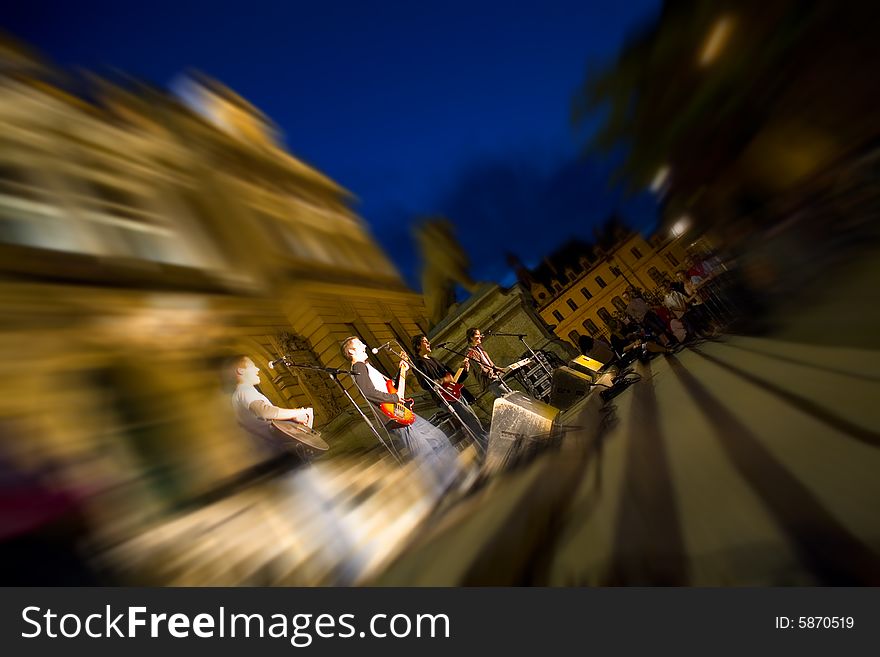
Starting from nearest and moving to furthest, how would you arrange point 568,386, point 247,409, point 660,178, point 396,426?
point 247,409
point 396,426
point 660,178
point 568,386

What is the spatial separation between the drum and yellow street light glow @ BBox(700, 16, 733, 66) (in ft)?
9.36

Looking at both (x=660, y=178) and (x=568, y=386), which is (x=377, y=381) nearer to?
(x=568, y=386)

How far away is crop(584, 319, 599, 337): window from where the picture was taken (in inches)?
152

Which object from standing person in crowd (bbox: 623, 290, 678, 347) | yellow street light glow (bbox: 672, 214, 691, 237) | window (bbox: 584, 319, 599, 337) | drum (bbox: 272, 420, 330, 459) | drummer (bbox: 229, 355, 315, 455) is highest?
drummer (bbox: 229, 355, 315, 455)

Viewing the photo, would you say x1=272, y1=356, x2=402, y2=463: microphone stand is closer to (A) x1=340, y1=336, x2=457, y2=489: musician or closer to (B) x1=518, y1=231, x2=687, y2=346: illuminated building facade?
(A) x1=340, y1=336, x2=457, y2=489: musician

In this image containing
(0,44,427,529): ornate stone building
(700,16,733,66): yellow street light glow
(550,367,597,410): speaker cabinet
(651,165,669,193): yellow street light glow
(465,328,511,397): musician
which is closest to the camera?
(0,44,427,529): ornate stone building

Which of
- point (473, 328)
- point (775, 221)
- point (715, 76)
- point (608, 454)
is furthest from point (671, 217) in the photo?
point (608, 454)

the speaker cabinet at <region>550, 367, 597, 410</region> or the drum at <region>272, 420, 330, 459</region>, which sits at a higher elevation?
the drum at <region>272, 420, 330, 459</region>

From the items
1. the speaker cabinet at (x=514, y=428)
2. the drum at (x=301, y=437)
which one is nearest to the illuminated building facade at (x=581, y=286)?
the speaker cabinet at (x=514, y=428)

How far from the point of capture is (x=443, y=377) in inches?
120

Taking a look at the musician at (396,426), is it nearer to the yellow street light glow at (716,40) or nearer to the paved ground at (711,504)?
the paved ground at (711,504)

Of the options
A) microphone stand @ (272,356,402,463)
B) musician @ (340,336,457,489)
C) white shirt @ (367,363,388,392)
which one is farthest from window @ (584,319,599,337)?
microphone stand @ (272,356,402,463)

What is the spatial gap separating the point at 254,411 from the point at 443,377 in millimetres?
1572

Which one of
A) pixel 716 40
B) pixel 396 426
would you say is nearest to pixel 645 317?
pixel 716 40
